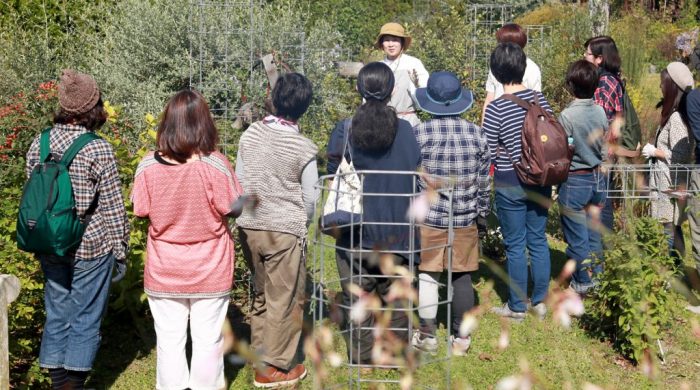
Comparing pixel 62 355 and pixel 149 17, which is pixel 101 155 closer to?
pixel 62 355

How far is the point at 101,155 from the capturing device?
4836 mm

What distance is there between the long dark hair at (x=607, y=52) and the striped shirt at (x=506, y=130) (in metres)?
1.22

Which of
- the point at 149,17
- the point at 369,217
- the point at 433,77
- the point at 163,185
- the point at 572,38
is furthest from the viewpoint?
the point at 572,38

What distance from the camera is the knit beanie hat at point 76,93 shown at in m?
4.82

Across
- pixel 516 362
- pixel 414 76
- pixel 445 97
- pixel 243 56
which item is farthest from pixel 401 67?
pixel 243 56

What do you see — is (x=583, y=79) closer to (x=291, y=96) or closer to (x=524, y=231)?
(x=524, y=231)

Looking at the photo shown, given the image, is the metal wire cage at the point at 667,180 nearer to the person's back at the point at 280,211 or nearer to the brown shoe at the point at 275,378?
the person's back at the point at 280,211

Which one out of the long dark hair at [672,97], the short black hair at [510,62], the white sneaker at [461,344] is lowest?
the white sneaker at [461,344]

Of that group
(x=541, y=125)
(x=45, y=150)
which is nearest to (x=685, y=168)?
(x=541, y=125)

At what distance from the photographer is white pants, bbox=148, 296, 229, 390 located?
4957mm

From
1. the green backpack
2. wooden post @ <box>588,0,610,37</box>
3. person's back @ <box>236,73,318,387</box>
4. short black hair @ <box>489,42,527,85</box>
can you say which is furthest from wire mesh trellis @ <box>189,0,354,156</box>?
the green backpack

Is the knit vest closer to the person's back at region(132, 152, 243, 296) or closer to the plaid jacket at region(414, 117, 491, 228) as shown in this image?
the person's back at region(132, 152, 243, 296)

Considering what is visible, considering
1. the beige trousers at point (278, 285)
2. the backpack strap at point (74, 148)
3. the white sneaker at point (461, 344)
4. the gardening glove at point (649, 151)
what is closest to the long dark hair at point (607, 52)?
the gardening glove at point (649, 151)

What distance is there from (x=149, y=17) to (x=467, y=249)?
7.57 metres
